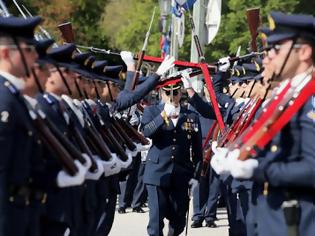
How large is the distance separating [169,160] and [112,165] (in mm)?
2533

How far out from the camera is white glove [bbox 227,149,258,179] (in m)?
5.57

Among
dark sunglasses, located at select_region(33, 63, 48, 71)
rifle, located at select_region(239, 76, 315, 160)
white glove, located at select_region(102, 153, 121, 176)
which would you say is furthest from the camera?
white glove, located at select_region(102, 153, 121, 176)

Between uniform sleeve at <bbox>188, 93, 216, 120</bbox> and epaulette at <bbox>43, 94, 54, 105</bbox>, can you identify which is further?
uniform sleeve at <bbox>188, 93, 216, 120</bbox>

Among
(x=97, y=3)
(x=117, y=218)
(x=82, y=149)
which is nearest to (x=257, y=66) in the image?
(x=82, y=149)

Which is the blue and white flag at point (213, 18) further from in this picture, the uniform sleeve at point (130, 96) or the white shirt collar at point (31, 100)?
the white shirt collar at point (31, 100)

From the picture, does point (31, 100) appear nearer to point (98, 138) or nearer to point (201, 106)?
point (98, 138)

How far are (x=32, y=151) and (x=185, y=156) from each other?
16.9ft

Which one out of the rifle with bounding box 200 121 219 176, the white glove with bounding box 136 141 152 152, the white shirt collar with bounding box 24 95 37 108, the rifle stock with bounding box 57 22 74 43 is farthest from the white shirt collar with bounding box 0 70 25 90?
the rifle with bounding box 200 121 219 176

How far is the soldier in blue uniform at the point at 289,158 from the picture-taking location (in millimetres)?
5590

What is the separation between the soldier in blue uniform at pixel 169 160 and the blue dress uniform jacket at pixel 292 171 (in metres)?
4.75

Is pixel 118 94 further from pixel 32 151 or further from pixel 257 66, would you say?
pixel 32 151

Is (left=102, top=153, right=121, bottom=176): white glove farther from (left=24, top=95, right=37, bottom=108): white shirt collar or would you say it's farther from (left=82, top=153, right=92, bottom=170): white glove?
(left=24, top=95, right=37, bottom=108): white shirt collar

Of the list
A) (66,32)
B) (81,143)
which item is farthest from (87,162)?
(66,32)

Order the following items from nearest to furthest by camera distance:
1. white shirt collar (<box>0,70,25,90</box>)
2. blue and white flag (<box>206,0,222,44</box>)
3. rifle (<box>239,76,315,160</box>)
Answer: rifle (<box>239,76,315,160</box>) → white shirt collar (<box>0,70,25,90</box>) → blue and white flag (<box>206,0,222,44</box>)
